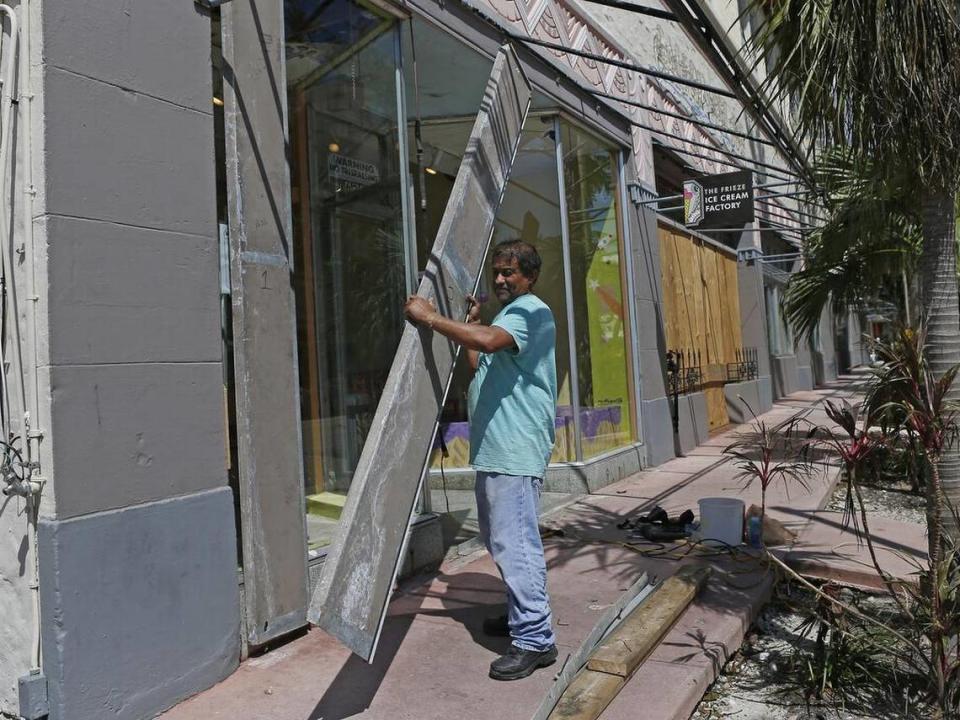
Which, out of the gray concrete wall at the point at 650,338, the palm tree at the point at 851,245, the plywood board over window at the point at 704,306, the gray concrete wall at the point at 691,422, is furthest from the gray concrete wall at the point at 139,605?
the gray concrete wall at the point at 691,422

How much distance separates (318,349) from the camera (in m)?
5.13

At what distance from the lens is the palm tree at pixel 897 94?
156 inches

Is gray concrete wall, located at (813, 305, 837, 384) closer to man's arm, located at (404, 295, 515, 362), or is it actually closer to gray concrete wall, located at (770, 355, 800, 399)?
gray concrete wall, located at (770, 355, 800, 399)

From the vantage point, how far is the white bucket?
569cm

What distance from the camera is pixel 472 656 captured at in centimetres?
383

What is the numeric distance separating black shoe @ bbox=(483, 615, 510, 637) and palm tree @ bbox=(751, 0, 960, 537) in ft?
7.98

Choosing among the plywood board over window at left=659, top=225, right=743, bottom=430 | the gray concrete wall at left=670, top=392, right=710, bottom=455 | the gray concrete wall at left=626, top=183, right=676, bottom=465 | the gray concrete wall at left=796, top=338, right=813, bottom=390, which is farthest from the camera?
the gray concrete wall at left=796, top=338, right=813, bottom=390

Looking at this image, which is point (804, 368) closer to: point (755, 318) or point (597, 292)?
point (755, 318)

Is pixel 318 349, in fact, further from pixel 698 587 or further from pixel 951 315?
pixel 951 315

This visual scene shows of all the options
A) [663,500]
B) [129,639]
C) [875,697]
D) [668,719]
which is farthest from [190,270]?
[663,500]

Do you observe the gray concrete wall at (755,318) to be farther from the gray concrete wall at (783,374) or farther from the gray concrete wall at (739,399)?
the gray concrete wall at (783,374)

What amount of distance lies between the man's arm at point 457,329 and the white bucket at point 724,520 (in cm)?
300

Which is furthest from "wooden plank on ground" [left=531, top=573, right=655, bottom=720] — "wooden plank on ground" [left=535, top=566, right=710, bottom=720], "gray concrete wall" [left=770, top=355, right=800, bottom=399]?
"gray concrete wall" [left=770, top=355, right=800, bottom=399]

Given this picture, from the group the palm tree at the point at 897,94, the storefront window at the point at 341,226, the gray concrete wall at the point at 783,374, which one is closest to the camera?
the palm tree at the point at 897,94
